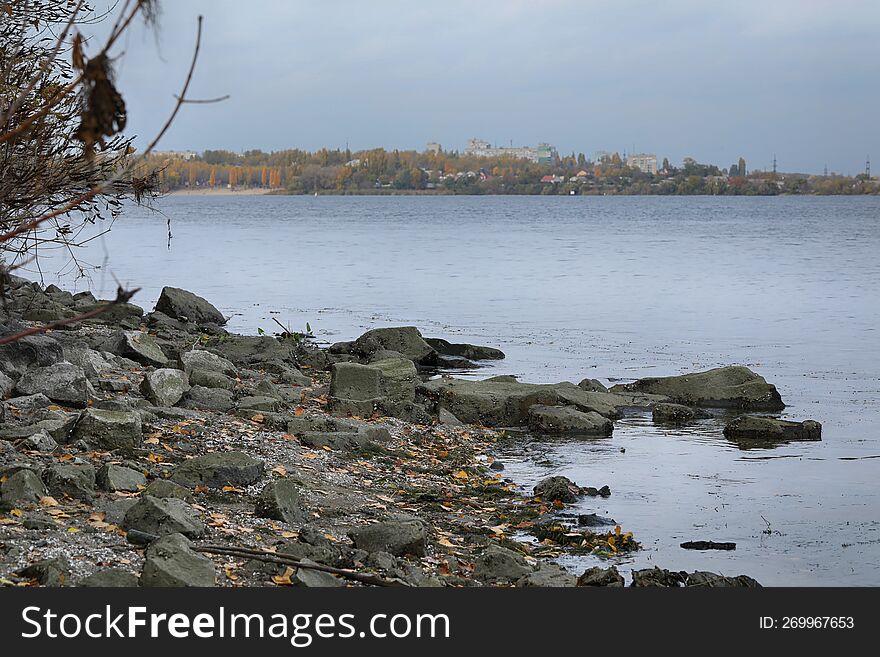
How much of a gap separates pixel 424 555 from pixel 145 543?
85.7 inches

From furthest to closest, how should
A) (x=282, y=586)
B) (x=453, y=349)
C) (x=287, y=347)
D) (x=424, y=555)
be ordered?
(x=453, y=349) < (x=287, y=347) < (x=424, y=555) < (x=282, y=586)

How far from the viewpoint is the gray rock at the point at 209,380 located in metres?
13.4

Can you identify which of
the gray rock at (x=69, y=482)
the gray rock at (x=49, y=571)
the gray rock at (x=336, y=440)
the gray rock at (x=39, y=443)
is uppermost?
the gray rock at (x=39, y=443)

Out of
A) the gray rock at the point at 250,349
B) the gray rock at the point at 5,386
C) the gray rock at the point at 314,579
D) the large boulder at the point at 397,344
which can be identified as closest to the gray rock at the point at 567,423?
the gray rock at the point at 250,349

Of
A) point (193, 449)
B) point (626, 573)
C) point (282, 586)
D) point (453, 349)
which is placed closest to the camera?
point (282, 586)

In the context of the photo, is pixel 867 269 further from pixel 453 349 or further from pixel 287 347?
pixel 287 347

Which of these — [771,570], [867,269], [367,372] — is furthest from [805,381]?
[867,269]

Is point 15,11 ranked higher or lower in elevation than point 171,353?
higher

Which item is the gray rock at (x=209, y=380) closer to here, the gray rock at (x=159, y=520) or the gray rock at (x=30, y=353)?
the gray rock at (x=30, y=353)

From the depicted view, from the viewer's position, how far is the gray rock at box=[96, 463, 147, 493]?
8305 mm

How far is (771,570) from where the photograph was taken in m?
9.44

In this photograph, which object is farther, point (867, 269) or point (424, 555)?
point (867, 269)

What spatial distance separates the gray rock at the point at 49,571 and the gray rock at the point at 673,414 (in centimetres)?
1125

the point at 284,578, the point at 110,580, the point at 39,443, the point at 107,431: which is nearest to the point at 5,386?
the point at 107,431
